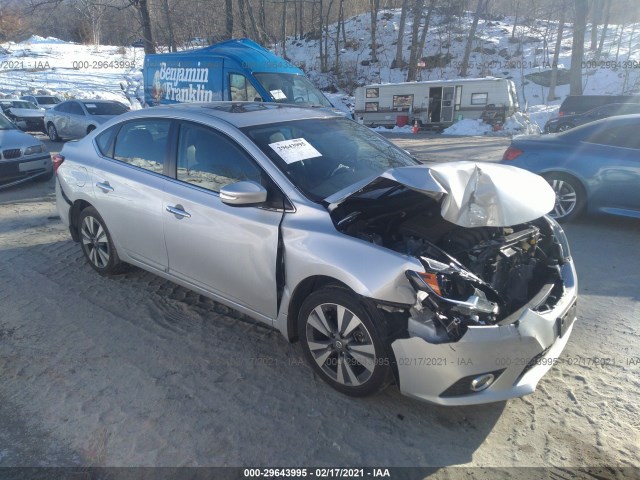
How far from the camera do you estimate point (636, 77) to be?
30.0 metres

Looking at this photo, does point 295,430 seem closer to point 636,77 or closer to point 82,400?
point 82,400

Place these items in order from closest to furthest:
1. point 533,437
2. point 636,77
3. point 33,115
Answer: point 533,437, point 33,115, point 636,77

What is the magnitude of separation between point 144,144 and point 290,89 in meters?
7.61

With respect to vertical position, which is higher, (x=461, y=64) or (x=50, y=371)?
(x=461, y=64)

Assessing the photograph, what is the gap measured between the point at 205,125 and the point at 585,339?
340 cm

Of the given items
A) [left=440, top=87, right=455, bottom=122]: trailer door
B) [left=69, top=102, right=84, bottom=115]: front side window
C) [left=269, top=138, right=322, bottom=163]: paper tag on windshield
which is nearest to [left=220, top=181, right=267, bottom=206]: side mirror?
[left=269, top=138, right=322, bottom=163]: paper tag on windshield

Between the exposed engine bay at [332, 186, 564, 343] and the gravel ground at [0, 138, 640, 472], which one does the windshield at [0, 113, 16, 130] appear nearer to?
the gravel ground at [0, 138, 640, 472]

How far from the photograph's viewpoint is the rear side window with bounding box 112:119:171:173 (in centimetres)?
398

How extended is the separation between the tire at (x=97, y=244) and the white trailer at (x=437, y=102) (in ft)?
64.8

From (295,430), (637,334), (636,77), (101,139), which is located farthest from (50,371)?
(636,77)

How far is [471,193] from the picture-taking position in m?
Result: 2.96

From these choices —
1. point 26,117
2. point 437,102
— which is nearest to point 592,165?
point 437,102

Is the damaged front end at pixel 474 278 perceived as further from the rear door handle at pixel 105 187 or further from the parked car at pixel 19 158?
the parked car at pixel 19 158

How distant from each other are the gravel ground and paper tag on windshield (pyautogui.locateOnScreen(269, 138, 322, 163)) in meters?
1.41
